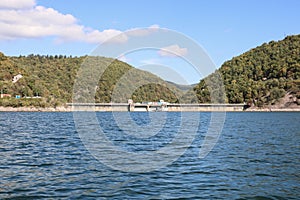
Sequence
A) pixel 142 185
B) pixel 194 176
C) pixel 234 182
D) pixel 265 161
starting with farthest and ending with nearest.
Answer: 1. pixel 265 161
2. pixel 194 176
3. pixel 234 182
4. pixel 142 185

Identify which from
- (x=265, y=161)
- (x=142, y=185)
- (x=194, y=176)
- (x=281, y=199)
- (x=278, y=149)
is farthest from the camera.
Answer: (x=278, y=149)

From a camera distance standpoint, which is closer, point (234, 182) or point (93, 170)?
point (234, 182)

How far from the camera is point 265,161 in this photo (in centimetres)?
2866

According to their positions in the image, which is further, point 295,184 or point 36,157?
point 36,157

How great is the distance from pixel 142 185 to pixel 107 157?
1005cm

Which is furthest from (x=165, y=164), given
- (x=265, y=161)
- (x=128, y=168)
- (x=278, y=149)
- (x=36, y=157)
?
(x=278, y=149)

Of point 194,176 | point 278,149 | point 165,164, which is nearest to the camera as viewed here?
point 194,176

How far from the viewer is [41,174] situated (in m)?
22.4

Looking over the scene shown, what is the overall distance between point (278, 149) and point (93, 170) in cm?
2015

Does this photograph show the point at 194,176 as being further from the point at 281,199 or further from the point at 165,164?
the point at 281,199

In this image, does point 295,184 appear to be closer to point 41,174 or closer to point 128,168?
point 128,168

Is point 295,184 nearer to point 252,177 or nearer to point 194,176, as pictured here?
point 252,177

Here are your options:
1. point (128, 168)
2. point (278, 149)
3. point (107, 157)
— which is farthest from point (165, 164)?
point (278, 149)

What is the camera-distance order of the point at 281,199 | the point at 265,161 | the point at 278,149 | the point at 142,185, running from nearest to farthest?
the point at 281,199, the point at 142,185, the point at 265,161, the point at 278,149
